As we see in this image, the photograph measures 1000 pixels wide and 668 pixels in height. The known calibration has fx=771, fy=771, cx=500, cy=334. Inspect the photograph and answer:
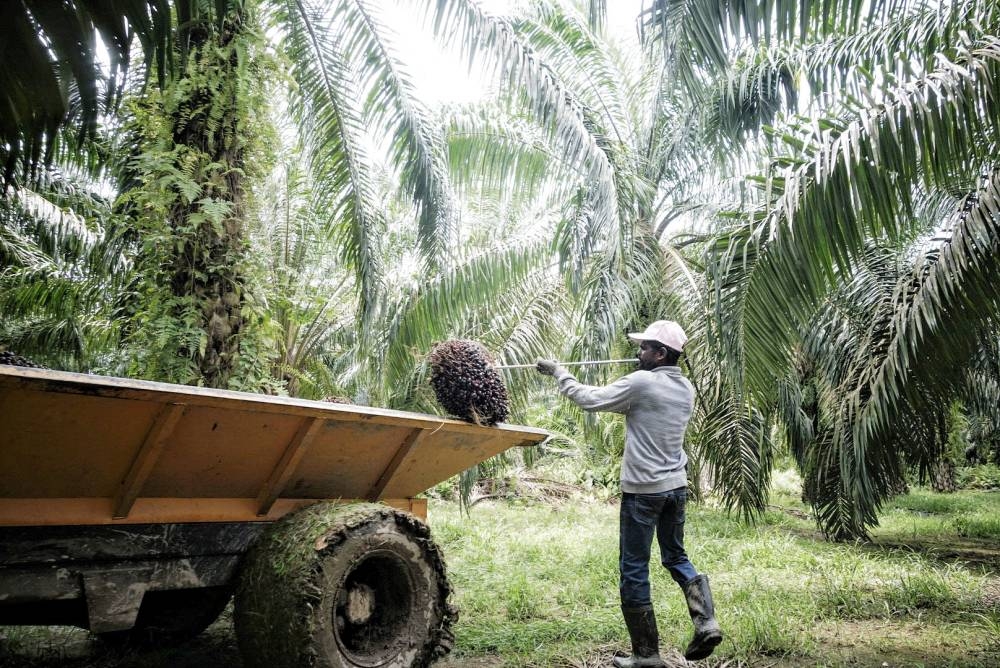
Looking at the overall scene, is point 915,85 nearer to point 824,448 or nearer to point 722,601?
point 722,601

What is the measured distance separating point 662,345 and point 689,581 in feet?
4.57

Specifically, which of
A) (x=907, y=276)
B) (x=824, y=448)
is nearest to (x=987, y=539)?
(x=824, y=448)

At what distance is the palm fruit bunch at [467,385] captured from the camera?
15.1ft

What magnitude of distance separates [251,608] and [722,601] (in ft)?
12.2

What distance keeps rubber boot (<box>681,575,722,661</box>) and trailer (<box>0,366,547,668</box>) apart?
1367 mm

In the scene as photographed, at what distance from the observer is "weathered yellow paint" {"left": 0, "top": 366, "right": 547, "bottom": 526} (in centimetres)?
310

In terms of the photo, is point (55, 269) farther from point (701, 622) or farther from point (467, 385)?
point (701, 622)

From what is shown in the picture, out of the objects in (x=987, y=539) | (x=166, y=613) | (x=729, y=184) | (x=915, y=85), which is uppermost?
(x=729, y=184)

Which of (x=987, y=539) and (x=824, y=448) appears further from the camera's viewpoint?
(x=987, y=539)

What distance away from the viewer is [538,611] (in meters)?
5.75

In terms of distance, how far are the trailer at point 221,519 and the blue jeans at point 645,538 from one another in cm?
87

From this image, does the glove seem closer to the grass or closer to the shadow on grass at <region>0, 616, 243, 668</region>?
the grass

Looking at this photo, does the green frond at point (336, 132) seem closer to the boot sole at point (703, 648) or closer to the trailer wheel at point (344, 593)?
the trailer wheel at point (344, 593)

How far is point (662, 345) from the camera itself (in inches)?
187
